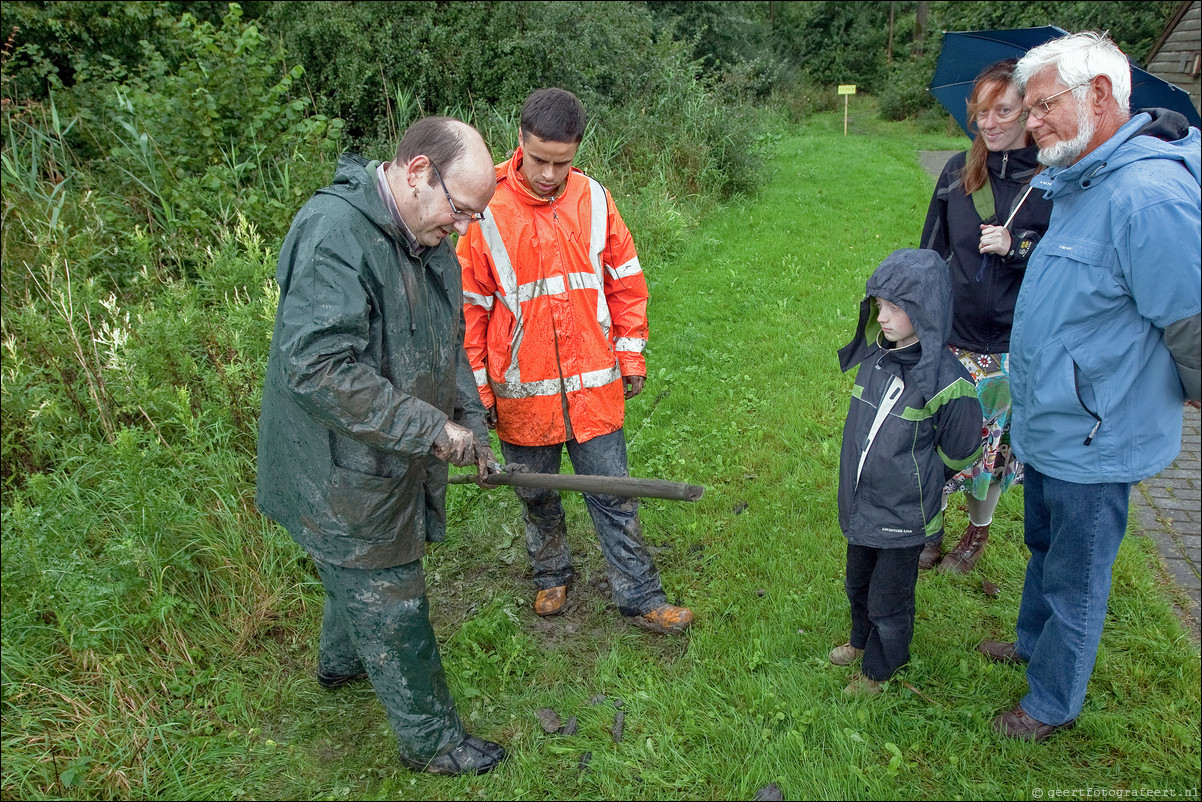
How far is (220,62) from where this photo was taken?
269 inches

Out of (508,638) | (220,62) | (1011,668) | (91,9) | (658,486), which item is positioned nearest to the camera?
(658,486)

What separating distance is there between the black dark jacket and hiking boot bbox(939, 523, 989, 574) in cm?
101

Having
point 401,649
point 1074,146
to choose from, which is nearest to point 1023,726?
point 1074,146

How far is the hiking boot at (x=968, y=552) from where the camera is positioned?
155 inches

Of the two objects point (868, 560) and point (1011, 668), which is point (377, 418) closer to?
point (868, 560)

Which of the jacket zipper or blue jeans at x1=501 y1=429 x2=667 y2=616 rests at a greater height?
the jacket zipper

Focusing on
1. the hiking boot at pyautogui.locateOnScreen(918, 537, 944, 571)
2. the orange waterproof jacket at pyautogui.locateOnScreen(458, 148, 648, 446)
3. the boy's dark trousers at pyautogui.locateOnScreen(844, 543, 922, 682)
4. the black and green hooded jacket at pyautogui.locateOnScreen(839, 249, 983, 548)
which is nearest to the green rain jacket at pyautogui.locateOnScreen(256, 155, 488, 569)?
the orange waterproof jacket at pyautogui.locateOnScreen(458, 148, 648, 446)

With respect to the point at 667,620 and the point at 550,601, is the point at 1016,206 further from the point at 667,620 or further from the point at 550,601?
the point at 550,601

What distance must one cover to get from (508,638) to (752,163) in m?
9.83

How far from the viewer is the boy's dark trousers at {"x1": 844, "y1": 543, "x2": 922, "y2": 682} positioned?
293 cm

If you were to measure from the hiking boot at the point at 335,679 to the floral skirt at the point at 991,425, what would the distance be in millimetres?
2678

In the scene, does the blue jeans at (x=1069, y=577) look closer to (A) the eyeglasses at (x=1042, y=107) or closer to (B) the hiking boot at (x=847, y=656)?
(B) the hiking boot at (x=847, y=656)

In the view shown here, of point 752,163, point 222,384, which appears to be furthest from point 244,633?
point 752,163

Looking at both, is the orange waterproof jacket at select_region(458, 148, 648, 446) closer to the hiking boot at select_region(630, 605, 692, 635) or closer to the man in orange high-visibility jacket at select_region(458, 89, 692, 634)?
the man in orange high-visibility jacket at select_region(458, 89, 692, 634)
